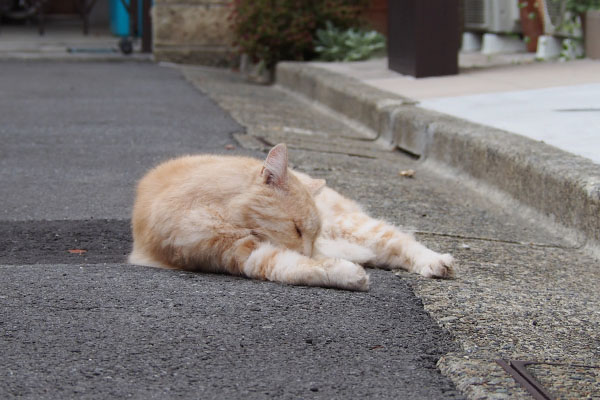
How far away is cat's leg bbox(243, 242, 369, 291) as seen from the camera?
2865mm

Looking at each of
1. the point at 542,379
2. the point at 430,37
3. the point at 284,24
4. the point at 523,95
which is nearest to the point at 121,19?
the point at 284,24

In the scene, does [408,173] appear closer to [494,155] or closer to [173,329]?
[494,155]

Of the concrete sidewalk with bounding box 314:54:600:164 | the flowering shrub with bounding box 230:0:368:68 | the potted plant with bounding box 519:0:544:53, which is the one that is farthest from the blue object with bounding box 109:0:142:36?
the potted plant with bounding box 519:0:544:53

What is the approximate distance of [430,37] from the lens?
795 centimetres

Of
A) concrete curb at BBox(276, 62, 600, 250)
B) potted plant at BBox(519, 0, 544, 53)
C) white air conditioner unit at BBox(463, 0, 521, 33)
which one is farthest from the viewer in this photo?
white air conditioner unit at BBox(463, 0, 521, 33)

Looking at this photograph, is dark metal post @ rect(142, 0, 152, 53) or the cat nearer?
the cat

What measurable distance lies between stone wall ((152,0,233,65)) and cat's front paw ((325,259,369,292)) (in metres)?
9.55

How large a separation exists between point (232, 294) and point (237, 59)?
32.7 ft

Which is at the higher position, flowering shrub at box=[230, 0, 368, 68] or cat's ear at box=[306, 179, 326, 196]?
flowering shrub at box=[230, 0, 368, 68]

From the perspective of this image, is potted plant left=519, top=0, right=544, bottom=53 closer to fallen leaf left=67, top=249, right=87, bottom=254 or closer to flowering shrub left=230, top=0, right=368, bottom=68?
flowering shrub left=230, top=0, right=368, bottom=68

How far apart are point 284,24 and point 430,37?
9.53 feet

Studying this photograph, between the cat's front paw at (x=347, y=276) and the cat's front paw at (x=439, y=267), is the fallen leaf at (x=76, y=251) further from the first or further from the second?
the cat's front paw at (x=439, y=267)

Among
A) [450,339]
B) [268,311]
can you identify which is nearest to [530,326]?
[450,339]

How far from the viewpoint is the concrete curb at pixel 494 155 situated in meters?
3.80
